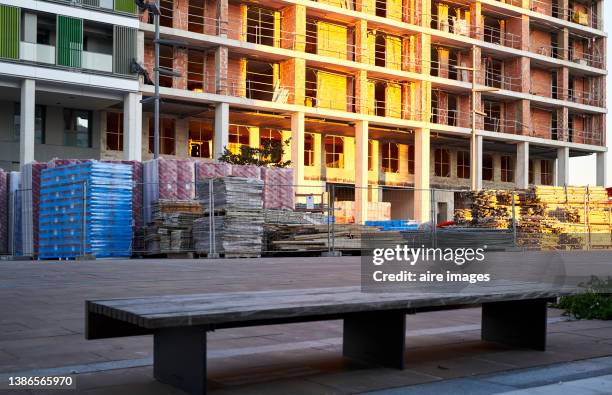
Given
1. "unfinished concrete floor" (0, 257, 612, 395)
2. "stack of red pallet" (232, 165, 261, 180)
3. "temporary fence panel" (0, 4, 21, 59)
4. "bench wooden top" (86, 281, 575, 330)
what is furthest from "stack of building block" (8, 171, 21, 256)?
"bench wooden top" (86, 281, 575, 330)

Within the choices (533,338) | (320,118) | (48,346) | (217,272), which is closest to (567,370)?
(533,338)

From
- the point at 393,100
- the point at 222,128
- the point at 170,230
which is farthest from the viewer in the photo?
the point at 393,100

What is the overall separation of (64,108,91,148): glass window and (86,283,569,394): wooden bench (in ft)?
119

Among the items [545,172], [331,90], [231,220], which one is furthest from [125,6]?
[545,172]

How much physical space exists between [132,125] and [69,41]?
5.10m

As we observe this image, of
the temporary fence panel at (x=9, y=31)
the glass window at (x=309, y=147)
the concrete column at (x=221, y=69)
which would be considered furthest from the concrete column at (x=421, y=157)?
the temporary fence panel at (x=9, y=31)

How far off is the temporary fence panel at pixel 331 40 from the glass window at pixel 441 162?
1314 cm

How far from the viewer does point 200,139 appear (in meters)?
45.1

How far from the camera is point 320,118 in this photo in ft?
151

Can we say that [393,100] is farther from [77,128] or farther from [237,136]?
[77,128]

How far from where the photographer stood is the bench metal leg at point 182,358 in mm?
4219

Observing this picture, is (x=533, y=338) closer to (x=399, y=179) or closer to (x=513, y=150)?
(x=399, y=179)

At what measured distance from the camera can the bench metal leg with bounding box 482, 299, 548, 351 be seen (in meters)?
6.03

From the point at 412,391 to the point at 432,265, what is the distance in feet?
4.89
